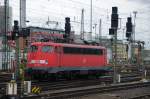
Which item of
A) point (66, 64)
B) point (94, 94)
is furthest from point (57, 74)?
point (94, 94)

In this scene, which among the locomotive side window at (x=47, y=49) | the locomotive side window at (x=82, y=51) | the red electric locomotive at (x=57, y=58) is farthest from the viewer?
the locomotive side window at (x=82, y=51)

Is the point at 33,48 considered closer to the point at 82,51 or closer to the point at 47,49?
the point at 47,49

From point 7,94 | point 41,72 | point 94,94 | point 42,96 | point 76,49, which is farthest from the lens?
point 76,49

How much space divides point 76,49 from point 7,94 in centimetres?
1526

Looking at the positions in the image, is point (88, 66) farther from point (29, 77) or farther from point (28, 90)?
point (28, 90)

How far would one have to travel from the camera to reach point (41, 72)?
3083cm

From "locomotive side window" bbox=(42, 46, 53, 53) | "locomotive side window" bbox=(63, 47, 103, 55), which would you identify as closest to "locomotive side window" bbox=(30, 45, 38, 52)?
"locomotive side window" bbox=(42, 46, 53, 53)

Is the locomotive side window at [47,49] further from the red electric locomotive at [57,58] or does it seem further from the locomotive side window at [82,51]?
the locomotive side window at [82,51]

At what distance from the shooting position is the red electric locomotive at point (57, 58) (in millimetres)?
31016

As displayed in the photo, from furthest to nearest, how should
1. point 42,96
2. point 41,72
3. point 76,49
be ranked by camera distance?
point 76,49 < point 41,72 < point 42,96

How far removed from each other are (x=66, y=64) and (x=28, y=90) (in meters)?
11.2

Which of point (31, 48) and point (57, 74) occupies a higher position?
point (31, 48)

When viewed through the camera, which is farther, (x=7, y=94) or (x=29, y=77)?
(x=29, y=77)

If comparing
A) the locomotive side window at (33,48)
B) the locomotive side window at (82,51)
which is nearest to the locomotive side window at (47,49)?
the locomotive side window at (33,48)
